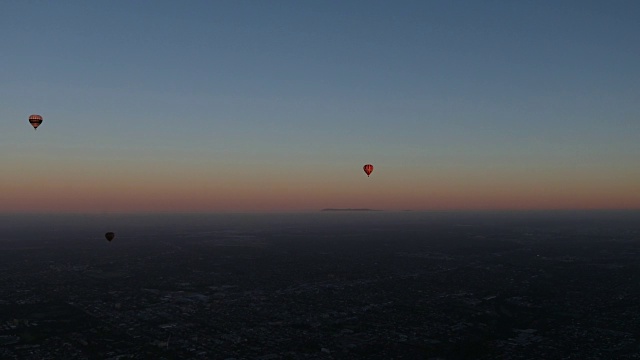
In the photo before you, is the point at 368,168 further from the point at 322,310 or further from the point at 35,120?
the point at 35,120

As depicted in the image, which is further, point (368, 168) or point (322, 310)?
point (368, 168)

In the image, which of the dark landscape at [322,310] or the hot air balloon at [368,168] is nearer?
the dark landscape at [322,310]

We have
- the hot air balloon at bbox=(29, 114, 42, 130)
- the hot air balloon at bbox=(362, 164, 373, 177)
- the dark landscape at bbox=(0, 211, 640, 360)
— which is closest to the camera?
the dark landscape at bbox=(0, 211, 640, 360)

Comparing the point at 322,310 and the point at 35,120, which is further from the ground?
the point at 35,120

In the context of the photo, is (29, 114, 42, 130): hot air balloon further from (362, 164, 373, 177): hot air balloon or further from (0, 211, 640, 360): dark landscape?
(362, 164, 373, 177): hot air balloon

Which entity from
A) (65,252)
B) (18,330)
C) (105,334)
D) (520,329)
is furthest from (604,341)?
(65,252)

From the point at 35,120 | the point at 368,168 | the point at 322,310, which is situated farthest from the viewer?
the point at 368,168

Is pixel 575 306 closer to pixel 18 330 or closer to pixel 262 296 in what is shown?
pixel 262 296

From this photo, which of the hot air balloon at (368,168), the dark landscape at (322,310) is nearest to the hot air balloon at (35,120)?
the dark landscape at (322,310)

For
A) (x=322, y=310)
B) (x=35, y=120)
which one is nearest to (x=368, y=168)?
(x=322, y=310)

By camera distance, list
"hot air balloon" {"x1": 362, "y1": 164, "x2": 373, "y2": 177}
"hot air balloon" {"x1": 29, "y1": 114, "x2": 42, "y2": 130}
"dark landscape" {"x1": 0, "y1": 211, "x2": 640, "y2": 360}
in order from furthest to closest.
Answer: "hot air balloon" {"x1": 362, "y1": 164, "x2": 373, "y2": 177} < "hot air balloon" {"x1": 29, "y1": 114, "x2": 42, "y2": 130} < "dark landscape" {"x1": 0, "y1": 211, "x2": 640, "y2": 360}

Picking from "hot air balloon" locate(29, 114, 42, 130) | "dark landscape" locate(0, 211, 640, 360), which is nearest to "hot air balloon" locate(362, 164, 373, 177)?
"dark landscape" locate(0, 211, 640, 360)

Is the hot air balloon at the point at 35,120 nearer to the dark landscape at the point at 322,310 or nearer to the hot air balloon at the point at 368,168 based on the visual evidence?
the dark landscape at the point at 322,310
